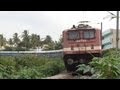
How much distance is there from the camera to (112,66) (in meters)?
3.50

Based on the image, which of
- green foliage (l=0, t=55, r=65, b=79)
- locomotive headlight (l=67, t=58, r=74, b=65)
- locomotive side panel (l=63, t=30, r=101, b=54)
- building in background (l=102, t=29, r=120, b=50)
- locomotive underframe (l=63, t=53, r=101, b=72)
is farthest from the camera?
locomotive side panel (l=63, t=30, r=101, b=54)

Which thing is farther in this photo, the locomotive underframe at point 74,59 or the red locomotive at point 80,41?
the red locomotive at point 80,41

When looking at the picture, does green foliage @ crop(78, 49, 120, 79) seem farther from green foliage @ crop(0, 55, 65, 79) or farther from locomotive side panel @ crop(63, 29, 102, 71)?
locomotive side panel @ crop(63, 29, 102, 71)

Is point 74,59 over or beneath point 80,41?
beneath

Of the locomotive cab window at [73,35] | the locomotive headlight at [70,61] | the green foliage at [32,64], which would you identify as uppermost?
the locomotive cab window at [73,35]

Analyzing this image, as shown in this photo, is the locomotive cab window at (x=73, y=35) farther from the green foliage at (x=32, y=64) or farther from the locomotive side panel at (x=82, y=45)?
the green foliage at (x=32, y=64)

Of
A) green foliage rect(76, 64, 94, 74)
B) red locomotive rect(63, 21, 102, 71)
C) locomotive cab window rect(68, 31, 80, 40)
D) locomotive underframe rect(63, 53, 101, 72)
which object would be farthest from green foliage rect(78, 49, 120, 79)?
locomotive cab window rect(68, 31, 80, 40)

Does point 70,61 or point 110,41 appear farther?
point 70,61

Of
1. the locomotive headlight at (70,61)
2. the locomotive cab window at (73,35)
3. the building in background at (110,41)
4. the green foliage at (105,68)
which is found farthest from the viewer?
the locomotive cab window at (73,35)

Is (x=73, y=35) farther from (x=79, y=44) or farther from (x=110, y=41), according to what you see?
(x=110, y=41)

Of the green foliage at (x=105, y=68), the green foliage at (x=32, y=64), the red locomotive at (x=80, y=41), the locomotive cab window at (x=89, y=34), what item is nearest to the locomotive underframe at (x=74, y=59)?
the red locomotive at (x=80, y=41)

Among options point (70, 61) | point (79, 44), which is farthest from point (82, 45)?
point (70, 61)
